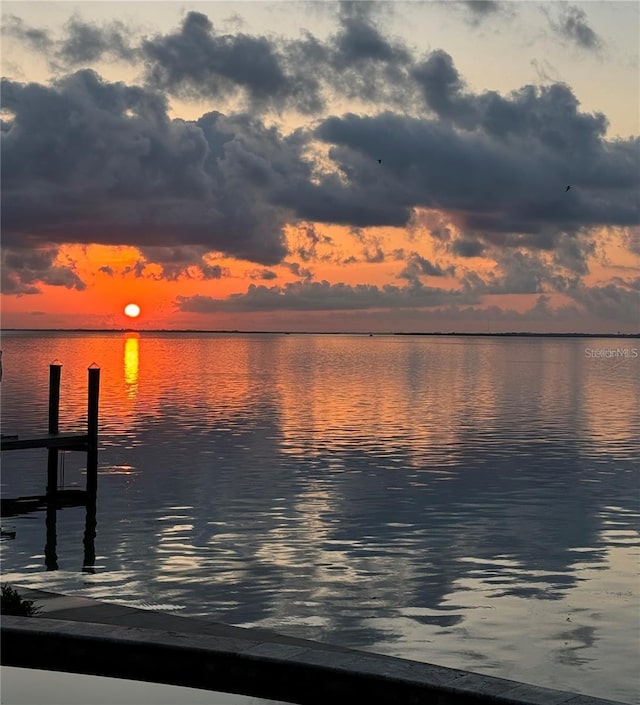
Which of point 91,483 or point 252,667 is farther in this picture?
point 91,483

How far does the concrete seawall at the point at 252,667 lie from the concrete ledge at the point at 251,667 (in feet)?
0.03

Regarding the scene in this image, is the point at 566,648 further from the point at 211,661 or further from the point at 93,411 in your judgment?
the point at 93,411

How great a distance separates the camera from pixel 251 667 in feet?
38.0

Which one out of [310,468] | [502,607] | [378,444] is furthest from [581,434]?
[502,607]

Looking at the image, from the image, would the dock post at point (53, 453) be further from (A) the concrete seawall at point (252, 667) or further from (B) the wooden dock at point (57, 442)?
(A) the concrete seawall at point (252, 667)

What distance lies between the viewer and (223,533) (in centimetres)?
2869

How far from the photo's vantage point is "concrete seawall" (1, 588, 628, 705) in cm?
1051

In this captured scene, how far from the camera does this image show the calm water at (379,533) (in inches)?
764

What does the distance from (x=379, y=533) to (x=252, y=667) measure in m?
Result: 17.8

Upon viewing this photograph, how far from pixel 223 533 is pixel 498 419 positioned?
138 ft

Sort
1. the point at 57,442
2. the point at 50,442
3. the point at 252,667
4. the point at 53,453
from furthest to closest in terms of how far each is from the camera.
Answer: the point at 53,453, the point at 57,442, the point at 50,442, the point at 252,667

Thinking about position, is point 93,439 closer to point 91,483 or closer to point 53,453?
point 53,453

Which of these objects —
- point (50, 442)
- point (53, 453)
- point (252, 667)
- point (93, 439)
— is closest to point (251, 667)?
point (252, 667)

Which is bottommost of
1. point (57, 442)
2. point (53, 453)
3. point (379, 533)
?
point (379, 533)
